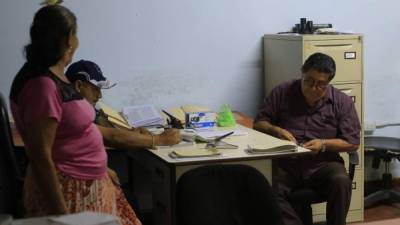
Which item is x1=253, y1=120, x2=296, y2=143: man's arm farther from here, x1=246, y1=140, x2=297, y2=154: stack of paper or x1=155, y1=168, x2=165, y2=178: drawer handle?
x1=155, y1=168, x2=165, y2=178: drawer handle

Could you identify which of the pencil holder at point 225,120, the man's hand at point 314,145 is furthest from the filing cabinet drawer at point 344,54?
the man's hand at point 314,145

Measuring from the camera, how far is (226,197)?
7.86 ft

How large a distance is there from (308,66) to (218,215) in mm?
1417

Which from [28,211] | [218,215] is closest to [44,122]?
[28,211]

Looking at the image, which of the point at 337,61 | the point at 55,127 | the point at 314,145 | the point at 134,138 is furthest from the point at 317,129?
the point at 55,127

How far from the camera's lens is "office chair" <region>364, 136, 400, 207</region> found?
457 cm

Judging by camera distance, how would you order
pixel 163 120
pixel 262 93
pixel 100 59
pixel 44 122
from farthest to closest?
pixel 262 93, pixel 100 59, pixel 163 120, pixel 44 122

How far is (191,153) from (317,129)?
3.06ft

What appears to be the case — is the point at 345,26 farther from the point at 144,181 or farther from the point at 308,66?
the point at 144,181

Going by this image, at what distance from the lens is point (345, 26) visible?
4.71 meters

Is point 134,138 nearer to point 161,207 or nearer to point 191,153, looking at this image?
point 191,153

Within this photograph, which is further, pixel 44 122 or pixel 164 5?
pixel 164 5

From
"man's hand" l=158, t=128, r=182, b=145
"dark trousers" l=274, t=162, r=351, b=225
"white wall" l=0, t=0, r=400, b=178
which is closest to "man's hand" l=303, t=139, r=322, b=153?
"dark trousers" l=274, t=162, r=351, b=225

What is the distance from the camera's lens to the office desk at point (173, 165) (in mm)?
2902
